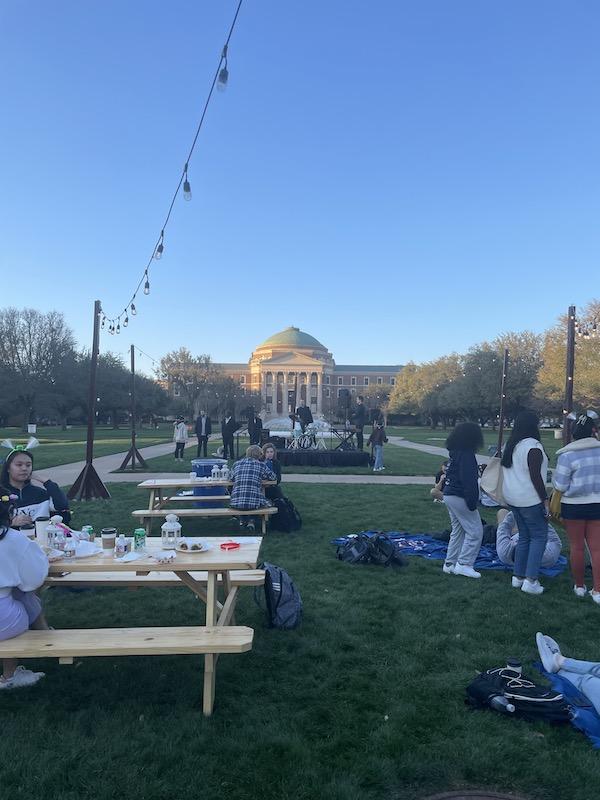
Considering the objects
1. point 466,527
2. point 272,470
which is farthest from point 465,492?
point 272,470

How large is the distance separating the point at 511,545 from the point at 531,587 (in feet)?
2.96

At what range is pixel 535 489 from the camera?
18.1 ft

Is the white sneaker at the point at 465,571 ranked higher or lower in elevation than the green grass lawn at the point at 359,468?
higher

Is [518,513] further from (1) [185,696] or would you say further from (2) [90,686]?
(2) [90,686]

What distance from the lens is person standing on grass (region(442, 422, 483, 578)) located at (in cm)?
596

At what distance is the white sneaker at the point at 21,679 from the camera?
3637 mm

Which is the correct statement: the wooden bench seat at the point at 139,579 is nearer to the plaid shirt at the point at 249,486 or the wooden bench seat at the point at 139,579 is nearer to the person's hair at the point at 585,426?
the plaid shirt at the point at 249,486

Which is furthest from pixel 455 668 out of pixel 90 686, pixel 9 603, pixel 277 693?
pixel 9 603

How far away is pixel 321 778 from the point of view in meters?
2.72

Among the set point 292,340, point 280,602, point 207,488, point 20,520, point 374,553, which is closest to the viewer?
point 280,602

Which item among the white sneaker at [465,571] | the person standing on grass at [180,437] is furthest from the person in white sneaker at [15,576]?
the person standing on grass at [180,437]

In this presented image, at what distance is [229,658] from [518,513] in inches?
130

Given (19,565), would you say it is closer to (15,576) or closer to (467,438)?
(15,576)

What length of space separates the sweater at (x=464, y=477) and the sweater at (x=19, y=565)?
13.6 feet
